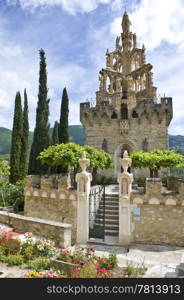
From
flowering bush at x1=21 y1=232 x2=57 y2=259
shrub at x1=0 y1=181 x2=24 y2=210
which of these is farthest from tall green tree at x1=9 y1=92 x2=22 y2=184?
flowering bush at x1=21 y1=232 x2=57 y2=259

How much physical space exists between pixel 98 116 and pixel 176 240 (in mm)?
15707

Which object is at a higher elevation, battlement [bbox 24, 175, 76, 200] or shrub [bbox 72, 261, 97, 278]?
battlement [bbox 24, 175, 76, 200]

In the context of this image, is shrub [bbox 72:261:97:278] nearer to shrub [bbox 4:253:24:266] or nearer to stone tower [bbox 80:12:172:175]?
shrub [bbox 4:253:24:266]

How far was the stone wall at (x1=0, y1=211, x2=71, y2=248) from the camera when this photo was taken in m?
8.08

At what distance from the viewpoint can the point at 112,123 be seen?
923 inches

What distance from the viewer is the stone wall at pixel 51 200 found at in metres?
11.6

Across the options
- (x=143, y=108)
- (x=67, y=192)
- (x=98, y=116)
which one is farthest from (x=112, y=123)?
(x=67, y=192)

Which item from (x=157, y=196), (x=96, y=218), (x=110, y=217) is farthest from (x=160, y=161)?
(x=96, y=218)

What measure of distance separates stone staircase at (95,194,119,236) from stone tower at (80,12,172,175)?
10.4m

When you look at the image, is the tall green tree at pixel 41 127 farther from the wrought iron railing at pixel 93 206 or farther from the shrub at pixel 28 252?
the shrub at pixel 28 252

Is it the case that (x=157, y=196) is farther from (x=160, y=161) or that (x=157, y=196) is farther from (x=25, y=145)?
(x=25, y=145)

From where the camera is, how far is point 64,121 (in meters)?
23.7

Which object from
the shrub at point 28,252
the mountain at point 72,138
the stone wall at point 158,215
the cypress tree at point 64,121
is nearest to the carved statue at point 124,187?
the stone wall at point 158,215

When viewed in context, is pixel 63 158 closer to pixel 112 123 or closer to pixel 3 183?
pixel 3 183
